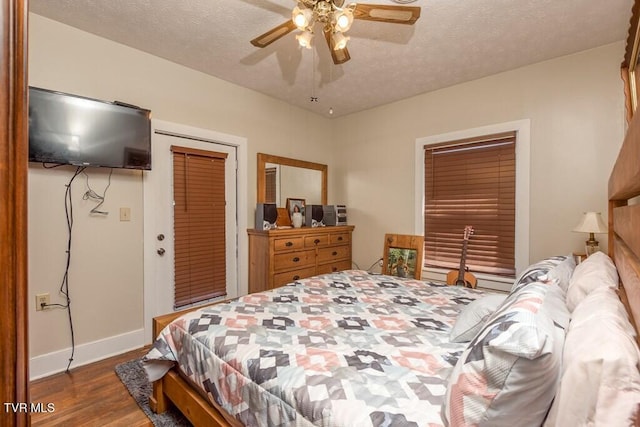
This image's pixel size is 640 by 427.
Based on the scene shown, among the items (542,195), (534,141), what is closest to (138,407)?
(542,195)

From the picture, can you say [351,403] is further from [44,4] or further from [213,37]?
[44,4]

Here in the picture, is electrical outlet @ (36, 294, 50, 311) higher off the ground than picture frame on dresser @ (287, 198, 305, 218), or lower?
lower

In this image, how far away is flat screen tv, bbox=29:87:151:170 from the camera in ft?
6.65

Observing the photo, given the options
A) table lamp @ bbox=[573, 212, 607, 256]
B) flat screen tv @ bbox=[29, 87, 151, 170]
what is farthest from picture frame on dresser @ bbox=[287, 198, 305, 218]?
table lamp @ bbox=[573, 212, 607, 256]

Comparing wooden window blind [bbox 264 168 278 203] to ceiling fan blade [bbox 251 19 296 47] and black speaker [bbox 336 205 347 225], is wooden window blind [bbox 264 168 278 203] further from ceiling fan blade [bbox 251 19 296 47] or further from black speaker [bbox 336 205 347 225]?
ceiling fan blade [bbox 251 19 296 47]

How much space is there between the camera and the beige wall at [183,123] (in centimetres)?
222

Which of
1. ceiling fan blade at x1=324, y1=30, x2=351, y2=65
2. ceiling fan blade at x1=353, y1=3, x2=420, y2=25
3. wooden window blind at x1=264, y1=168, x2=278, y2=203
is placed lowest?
wooden window blind at x1=264, y1=168, x2=278, y2=203

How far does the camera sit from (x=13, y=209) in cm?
37

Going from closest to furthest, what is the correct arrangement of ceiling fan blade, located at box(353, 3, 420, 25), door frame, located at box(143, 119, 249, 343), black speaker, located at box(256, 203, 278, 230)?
ceiling fan blade, located at box(353, 3, 420, 25) < door frame, located at box(143, 119, 249, 343) < black speaker, located at box(256, 203, 278, 230)

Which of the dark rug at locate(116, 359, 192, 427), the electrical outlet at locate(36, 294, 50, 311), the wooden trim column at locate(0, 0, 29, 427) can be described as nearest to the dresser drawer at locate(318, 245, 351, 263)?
the dark rug at locate(116, 359, 192, 427)

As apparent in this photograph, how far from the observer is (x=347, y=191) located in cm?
431

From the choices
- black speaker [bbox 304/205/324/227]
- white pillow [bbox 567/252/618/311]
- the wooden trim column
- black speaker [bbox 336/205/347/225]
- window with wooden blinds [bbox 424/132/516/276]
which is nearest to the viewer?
the wooden trim column

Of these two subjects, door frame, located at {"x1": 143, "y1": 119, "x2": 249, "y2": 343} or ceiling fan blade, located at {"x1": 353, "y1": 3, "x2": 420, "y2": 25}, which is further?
door frame, located at {"x1": 143, "y1": 119, "x2": 249, "y2": 343}

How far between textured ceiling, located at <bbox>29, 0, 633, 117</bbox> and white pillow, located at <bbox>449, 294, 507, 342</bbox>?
6.20ft
